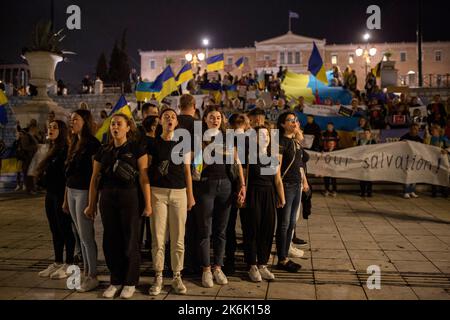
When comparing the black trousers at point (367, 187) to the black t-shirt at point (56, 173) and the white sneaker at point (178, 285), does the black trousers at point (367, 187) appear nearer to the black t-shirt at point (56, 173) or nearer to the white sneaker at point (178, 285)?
the white sneaker at point (178, 285)

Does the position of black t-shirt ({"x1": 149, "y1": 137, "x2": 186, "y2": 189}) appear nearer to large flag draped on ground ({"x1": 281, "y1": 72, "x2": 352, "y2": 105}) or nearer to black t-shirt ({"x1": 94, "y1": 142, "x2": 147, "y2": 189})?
black t-shirt ({"x1": 94, "y1": 142, "x2": 147, "y2": 189})

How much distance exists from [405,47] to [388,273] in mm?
79582

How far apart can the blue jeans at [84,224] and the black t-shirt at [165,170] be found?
2.65 feet

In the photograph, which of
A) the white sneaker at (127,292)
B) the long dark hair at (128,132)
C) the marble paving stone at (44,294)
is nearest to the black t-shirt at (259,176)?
→ the long dark hair at (128,132)

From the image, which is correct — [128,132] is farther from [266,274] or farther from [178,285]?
[266,274]

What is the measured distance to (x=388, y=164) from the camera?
36.9 ft

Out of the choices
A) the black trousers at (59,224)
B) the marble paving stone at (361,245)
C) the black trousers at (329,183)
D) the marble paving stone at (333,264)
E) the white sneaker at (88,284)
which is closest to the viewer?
the white sneaker at (88,284)

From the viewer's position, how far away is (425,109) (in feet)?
49.4

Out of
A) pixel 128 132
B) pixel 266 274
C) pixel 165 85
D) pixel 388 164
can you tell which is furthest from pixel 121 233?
pixel 388 164

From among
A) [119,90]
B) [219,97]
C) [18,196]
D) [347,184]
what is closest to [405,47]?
[119,90]

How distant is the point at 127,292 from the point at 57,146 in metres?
1.98

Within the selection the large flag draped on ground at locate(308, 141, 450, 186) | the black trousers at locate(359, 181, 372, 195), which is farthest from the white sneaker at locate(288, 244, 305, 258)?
the black trousers at locate(359, 181, 372, 195)

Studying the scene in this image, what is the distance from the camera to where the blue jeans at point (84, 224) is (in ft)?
15.5
